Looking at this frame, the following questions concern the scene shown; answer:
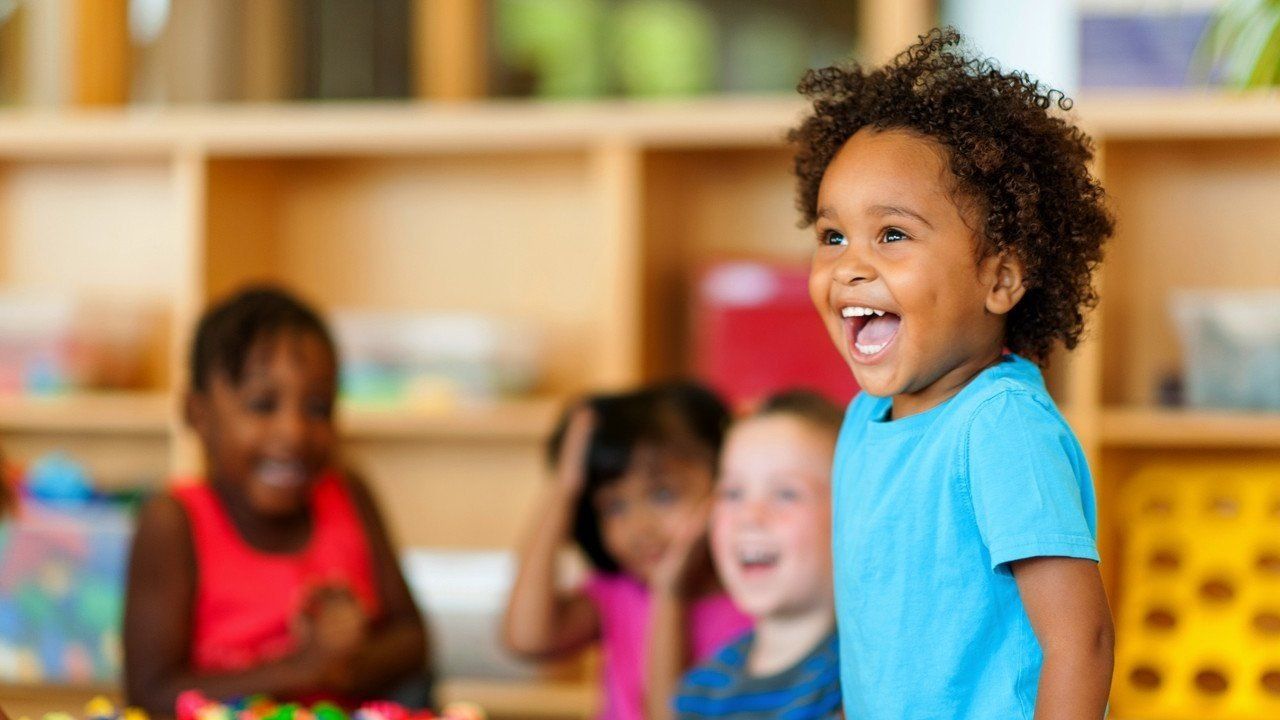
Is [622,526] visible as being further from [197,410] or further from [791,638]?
[197,410]

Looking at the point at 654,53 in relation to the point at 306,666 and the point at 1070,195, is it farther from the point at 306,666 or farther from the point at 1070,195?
the point at 1070,195

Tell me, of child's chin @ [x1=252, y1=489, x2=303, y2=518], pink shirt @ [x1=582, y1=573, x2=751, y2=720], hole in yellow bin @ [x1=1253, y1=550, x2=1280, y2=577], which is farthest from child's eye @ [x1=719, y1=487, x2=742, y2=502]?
hole in yellow bin @ [x1=1253, y1=550, x2=1280, y2=577]

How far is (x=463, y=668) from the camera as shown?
7.53ft

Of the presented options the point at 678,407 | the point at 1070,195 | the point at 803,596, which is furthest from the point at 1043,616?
the point at 678,407

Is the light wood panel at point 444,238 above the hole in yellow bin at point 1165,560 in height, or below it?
above

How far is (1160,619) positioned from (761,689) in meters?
0.96

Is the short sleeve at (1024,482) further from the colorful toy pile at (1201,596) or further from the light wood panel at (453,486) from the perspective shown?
the light wood panel at (453,486)

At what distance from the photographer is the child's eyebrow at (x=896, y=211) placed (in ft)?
3.00

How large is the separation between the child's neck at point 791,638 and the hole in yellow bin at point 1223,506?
96 cm

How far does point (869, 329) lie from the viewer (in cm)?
95

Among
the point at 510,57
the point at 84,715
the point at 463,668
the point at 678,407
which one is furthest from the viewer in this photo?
the point at 510,57

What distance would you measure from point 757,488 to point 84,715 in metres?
0.63

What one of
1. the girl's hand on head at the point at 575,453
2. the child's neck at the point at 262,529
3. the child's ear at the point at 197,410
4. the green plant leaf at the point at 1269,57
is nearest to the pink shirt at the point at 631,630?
the girl's hand on head at the point at 575,453

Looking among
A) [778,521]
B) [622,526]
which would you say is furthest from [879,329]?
[622,526]
